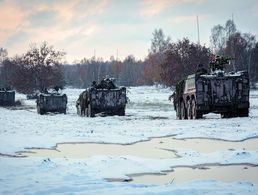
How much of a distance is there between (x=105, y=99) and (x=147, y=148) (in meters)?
13.0

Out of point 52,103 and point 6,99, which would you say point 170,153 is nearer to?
point 52,103

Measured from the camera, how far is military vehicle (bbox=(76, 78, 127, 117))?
878 inches

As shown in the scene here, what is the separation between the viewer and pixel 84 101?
78.3 ft

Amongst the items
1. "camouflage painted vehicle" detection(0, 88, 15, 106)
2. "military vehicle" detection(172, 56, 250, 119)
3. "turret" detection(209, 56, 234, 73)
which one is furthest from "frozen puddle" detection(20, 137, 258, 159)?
"camouflage painted vehicle" detection(0, 88, 15, 106)

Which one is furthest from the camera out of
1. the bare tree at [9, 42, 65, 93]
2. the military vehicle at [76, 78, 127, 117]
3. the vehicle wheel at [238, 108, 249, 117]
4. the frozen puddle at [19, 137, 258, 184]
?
the bare tree at [9, 42, 65, 93]

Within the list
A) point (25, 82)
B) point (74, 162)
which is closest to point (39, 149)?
point (74, 162)

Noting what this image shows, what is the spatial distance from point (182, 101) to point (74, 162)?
38.9ft

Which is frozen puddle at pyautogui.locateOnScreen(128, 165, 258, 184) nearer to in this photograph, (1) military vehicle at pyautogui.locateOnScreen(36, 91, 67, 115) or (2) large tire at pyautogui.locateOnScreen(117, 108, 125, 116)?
(2) large tire at pyautogui.locateOnScreen(117, 108, 125, 116)

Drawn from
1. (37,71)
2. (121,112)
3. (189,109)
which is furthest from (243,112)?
(37,71)

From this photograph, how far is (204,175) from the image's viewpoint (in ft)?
21.4

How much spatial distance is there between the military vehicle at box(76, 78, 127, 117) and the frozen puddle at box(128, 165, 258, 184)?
50.5ft

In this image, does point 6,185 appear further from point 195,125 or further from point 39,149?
point 195,125

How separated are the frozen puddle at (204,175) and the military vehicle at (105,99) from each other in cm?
Answer: 1538

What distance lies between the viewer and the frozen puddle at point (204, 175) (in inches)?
245
